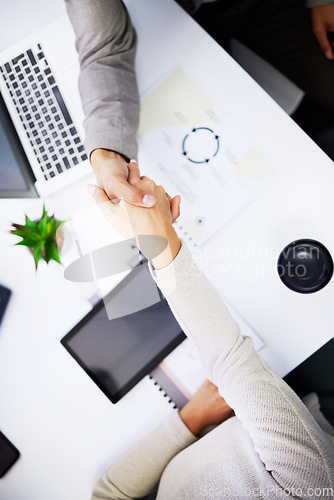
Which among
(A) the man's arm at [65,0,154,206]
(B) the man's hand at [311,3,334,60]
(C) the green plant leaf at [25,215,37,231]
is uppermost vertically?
(A) the man's arm at [65,0,154,206]

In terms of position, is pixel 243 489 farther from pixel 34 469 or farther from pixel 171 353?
pixel 34 469

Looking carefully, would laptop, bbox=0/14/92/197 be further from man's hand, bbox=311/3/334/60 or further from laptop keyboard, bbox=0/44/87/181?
man's hand, bbox=311/3/334/60

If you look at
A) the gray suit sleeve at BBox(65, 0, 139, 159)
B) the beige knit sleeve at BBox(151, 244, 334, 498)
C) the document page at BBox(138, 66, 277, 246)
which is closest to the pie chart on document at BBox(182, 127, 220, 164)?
the document page at BBox(138, 66, 277, 246)

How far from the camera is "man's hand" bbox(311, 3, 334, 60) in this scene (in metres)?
0.97

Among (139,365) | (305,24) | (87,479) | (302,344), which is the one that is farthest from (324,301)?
(305,24)

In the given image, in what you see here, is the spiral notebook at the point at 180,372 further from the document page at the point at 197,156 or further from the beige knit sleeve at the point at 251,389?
the document page at the point at 197,156

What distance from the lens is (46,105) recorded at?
2.66 ft

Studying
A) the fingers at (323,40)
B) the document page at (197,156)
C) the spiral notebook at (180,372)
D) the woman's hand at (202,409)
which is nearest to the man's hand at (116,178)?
the document page at (197,156)

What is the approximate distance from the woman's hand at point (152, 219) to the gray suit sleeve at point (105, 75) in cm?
13

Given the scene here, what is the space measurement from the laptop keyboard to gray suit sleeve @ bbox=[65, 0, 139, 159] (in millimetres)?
72

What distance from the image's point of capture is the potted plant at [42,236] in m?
0.79

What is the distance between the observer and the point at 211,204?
2.52 feet

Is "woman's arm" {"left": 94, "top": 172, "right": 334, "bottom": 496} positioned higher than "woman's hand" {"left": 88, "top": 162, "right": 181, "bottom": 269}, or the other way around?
"woman's hand" {"left": 88, "top": 162, "right": 181, "bottom": 269}

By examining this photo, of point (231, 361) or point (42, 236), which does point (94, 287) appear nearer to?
point (42, 236)
